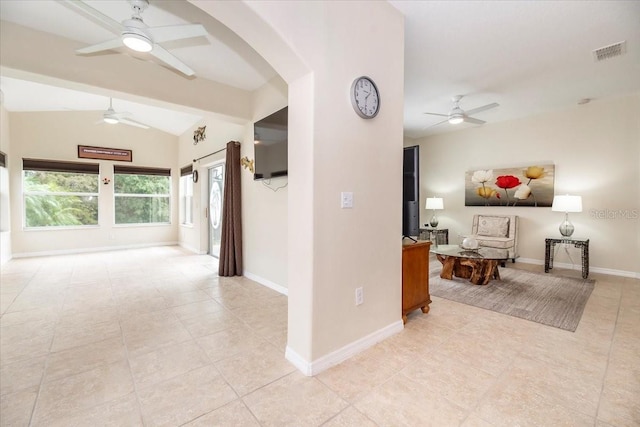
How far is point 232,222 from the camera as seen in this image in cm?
434

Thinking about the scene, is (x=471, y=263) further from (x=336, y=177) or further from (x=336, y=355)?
(x=336, y=177)

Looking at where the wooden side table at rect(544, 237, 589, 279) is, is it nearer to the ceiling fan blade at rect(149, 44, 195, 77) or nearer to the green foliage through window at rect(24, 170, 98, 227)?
the ceiling fan blade at rect(149, 44, 195, 77)

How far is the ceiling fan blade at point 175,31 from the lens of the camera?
7.01 ft

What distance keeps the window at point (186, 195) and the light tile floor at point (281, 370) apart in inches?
157

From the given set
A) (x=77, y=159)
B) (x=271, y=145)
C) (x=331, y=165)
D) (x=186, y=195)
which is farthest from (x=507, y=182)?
(x=77, y=159)

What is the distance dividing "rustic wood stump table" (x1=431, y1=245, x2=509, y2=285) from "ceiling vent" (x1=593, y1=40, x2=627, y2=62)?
2462 millimetres

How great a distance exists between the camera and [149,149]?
23.2ft

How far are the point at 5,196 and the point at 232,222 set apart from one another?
15.5 feet

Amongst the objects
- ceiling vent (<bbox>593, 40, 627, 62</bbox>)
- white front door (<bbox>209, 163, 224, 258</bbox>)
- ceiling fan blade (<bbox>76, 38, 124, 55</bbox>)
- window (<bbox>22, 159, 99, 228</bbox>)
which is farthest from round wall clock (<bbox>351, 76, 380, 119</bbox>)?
window (<bbox>22, 159, 99, 228</bbox>)

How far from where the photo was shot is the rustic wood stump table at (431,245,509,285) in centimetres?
368

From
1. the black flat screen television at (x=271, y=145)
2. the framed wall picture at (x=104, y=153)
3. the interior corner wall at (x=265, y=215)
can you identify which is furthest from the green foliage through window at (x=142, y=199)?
the black flat screen television at (x=271, y=145)

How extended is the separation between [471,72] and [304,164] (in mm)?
2993

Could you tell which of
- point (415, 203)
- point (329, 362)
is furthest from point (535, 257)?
point (329, 362)

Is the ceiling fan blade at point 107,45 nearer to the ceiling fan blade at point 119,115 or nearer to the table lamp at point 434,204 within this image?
the ceiling fan blade at point 119,115
